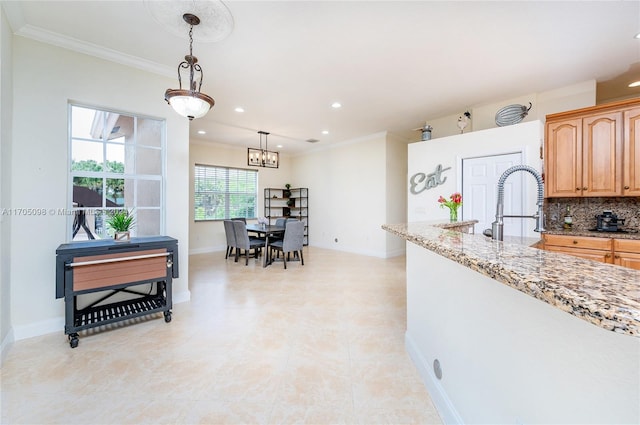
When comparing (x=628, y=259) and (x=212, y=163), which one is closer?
(x=628, y=259)

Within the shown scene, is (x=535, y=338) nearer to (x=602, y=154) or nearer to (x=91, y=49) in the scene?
(x=602, y=154)

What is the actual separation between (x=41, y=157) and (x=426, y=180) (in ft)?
16.1

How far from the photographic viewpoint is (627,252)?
8.54 ft

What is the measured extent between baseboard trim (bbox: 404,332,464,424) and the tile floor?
0.05m

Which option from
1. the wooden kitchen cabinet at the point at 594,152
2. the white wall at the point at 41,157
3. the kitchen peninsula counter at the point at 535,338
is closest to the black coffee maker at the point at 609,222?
the wooden kitchen cabinet at the point at 594,152

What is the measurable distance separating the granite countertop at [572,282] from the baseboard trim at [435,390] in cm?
103

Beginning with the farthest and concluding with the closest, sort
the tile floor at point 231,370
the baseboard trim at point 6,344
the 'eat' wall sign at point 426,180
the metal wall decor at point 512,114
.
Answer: the 'eat' wall sign at point 426,180 < the metal wall decor at point 512,114 < the baseboard trim at point 6,344 < the tile floor at point 231,370

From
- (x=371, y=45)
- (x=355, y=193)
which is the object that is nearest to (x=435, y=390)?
(x=371, y=45)

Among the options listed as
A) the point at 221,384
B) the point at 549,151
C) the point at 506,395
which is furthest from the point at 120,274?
the point at 549,151

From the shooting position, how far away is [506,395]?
3.13ft

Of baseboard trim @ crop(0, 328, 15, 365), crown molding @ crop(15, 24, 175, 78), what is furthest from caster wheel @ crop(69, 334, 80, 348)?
crown molding @ crop(15, 24, 175, 78)

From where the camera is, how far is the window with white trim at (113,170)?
2713mm

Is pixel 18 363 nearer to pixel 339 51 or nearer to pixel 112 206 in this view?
pixel 112 206

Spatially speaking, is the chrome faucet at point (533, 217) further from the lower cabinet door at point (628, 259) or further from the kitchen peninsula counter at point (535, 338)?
the lower cabinet door at point (628, 259)
